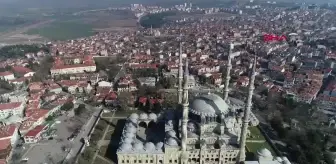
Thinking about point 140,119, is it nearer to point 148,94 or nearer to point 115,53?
point 148,94

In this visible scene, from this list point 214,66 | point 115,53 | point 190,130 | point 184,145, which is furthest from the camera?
point 115,53

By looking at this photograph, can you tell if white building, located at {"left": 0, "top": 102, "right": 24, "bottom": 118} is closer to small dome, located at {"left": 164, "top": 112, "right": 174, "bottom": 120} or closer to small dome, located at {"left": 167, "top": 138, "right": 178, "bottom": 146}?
small dome, located at {"left": 164, "top": 112, "right": 174, "bottom": 120}

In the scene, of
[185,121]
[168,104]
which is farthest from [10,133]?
[185,121]

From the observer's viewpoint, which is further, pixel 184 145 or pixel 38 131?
pixel 38 131

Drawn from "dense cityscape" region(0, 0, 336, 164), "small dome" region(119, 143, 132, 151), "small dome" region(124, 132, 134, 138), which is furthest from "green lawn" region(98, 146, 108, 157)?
"small dome" region(119, 143, 132, 151)

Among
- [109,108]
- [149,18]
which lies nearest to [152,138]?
[109,108]

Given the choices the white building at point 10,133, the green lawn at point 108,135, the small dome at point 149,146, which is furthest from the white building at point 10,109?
the small dome at point 149,146
